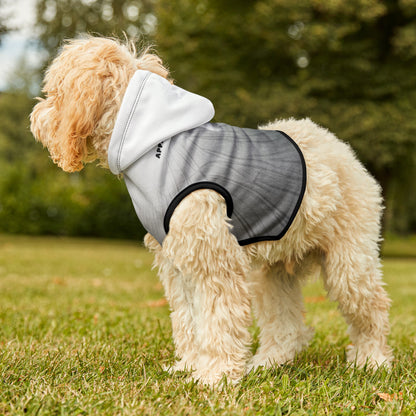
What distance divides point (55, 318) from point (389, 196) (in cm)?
1695

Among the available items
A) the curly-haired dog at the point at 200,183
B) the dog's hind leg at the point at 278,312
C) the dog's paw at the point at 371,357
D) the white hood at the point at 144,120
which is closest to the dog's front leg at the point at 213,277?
the curly-haired dog at the point at 200,183

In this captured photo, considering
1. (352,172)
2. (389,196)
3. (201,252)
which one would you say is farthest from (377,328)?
(389,196)

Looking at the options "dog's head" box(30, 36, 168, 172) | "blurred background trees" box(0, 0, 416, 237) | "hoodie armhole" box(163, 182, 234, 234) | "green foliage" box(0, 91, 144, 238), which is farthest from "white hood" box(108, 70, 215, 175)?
"green foliage" box(0, 91, 144, 238)

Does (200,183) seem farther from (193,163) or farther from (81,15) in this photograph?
(81,15)

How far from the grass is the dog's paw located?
84 mm

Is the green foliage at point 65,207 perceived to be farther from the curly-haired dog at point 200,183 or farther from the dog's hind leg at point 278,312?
the curly-haired dog at point 200,183

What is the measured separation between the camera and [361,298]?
3.22m

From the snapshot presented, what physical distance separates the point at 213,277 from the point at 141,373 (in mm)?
772

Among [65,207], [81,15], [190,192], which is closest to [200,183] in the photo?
[190,192]

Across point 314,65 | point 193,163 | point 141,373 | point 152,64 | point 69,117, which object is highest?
point 314,65

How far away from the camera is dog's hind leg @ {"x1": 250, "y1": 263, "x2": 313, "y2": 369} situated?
3559 mm

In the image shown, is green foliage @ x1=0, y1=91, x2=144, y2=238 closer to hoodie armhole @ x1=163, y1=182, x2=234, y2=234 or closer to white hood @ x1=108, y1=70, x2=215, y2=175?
white hood @ x1=108, y1=70, x2=215, y2=175

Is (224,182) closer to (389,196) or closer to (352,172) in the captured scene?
(352,172)

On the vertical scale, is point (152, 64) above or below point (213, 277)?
above
